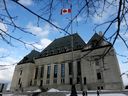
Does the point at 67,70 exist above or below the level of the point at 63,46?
below

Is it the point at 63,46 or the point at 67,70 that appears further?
the point at 63,46

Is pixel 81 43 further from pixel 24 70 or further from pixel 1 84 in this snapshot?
pixel 1 84

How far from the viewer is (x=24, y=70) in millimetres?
52906

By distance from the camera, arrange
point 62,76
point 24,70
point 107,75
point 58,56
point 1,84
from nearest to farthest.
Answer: point 1,84
point 107,75
point 62,76
point 58,56
point 24,70

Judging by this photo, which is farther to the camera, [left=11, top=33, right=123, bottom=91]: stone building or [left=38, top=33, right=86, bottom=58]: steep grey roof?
[left=38, top=33, right=86, bottom=58]: steep grey roof

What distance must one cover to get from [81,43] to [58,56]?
885cm

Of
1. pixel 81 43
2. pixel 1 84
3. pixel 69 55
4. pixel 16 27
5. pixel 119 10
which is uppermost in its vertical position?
pixel 81 43

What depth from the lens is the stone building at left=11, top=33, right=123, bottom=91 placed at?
35562 mm

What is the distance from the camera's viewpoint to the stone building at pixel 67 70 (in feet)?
117

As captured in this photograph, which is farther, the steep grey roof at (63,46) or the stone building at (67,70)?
the steep grey roof at (63,46)

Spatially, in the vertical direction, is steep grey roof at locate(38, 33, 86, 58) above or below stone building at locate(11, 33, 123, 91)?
above

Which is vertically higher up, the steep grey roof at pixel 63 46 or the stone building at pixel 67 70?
the steep grey roof at pixel 63 46

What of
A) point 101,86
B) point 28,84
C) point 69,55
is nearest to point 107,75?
point 101,86

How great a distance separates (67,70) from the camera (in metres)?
43.9
